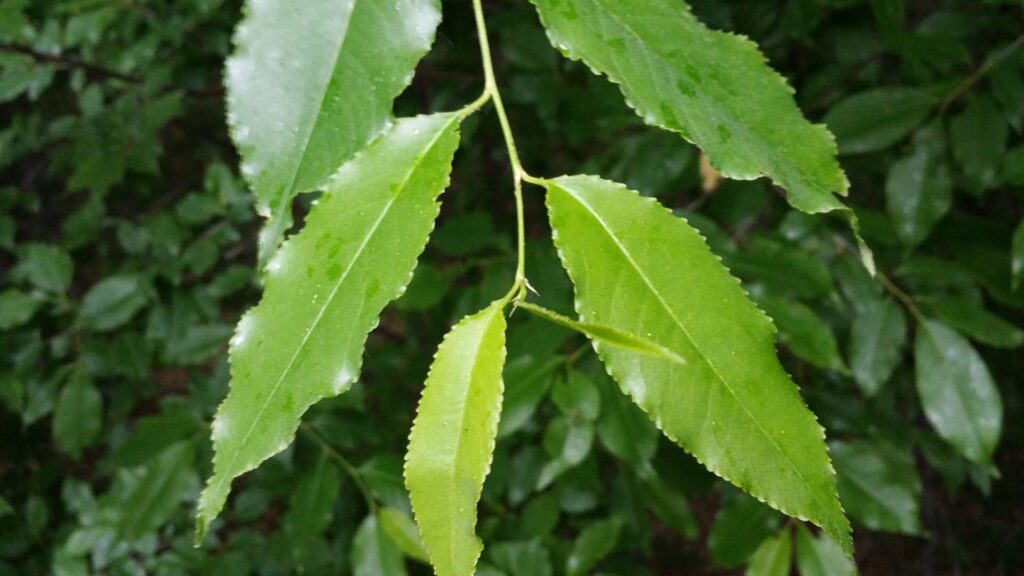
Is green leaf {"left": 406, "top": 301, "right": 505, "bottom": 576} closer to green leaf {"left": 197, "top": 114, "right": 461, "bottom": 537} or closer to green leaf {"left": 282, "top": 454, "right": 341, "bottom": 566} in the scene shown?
green leaf {"left": 197, "top": 114, "right": 461, "bottom": 537}

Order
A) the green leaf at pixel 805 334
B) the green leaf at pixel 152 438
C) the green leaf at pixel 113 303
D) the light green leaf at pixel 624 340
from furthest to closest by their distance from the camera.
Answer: the green leaf at pixel 113 303, the green leaf at pixel 152 438, the green leaf at pixel 805 334, the light green leaf at pixel 624 340

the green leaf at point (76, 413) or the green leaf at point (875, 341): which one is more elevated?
the green leaf at point (875, 341)

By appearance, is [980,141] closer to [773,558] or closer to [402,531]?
[773,558]

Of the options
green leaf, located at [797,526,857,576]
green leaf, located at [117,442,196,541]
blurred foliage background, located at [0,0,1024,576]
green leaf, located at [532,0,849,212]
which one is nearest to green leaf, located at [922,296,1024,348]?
blurred foliage background, located at [0,0,1024,576]

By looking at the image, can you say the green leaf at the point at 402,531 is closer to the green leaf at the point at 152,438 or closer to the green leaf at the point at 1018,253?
the green leaf at the point at 152,438

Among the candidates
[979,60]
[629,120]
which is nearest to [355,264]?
[629,120]

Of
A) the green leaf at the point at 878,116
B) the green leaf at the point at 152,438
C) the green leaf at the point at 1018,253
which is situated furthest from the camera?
the green leaf at the point at 152,438

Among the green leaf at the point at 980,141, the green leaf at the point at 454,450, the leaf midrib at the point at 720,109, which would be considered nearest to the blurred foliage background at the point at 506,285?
the green leaf at the point at 980,141

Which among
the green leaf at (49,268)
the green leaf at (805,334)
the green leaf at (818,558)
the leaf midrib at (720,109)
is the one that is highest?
the leaf midrib at (720,109)
